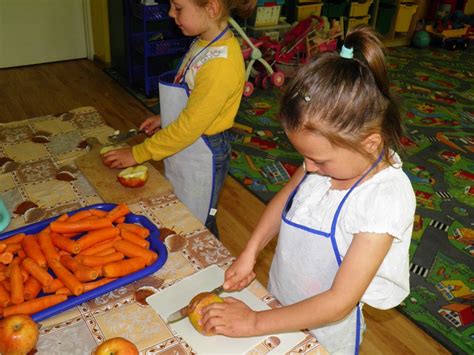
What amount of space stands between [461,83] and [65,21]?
3.46 metres

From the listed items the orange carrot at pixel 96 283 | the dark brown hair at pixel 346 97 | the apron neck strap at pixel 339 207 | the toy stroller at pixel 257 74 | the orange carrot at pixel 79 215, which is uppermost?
the dark brown hair at pixel 346 97

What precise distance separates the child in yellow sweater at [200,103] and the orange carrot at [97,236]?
0.97 feet

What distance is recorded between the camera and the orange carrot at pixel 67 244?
874 mm

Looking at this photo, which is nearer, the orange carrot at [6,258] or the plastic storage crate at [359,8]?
the orange carrot at [6,258]

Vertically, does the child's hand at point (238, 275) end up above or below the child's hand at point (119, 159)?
below

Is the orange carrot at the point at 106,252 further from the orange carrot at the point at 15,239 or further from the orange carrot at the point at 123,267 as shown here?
the orange carrot at the point at 15,239

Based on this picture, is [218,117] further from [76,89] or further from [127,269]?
[76,89]

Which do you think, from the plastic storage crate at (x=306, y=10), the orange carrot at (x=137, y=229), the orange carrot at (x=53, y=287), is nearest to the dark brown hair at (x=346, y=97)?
the orange carrot at (x=137, y=229)

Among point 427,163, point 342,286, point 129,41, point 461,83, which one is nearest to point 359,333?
point 342,286

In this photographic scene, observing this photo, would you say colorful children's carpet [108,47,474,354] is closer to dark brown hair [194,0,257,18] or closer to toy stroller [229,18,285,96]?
toy stroller [229,18,285,96]

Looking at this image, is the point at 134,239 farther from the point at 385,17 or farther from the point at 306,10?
the point at 385,17

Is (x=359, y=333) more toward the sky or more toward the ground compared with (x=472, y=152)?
more toward the sky

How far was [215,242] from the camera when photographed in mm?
972

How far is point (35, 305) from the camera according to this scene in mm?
766
